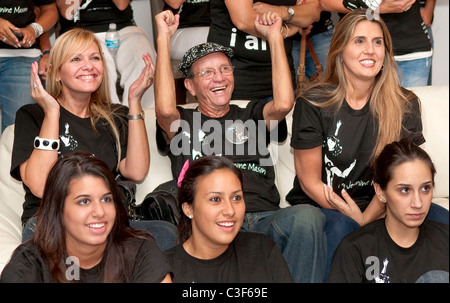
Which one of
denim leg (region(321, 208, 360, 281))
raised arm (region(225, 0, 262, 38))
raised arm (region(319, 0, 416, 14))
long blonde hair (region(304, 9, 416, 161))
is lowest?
denim leg (region(321, 208, 360, 281))

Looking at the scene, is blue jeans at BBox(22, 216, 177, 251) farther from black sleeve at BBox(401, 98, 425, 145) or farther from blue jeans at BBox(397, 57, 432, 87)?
blue jeans at BBox(397, 57, 432, 87)

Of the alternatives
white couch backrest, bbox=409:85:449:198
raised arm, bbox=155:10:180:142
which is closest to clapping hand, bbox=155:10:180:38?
raised arm, bbox=155:10:180:142

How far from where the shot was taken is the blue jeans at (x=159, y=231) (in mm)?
2443

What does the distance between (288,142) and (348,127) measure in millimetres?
347

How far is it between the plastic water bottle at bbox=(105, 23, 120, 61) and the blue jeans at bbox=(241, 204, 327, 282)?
1.24 m

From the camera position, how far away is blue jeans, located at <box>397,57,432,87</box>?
313 centimetres

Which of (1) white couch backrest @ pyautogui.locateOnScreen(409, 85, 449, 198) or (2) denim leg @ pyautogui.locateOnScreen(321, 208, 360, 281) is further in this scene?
(1) white couch backrest @ pyautogui.locateOnScreen(409, 85, 449, 198)

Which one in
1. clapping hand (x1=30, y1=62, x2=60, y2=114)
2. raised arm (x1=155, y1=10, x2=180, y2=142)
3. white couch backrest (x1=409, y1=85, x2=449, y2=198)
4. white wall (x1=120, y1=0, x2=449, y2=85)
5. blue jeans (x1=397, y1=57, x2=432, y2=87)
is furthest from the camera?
white wall (x1=120, y1=0, x2=449, y2=85)

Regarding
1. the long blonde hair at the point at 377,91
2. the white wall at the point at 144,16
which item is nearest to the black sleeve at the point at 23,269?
the long blonde hair at the point at 377,91

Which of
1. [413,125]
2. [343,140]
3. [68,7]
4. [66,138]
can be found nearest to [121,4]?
[68,7]

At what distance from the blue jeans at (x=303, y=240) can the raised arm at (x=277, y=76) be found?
0.38 metres

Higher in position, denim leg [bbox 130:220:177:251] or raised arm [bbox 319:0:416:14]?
raised arm [bbox 319:0:416:14]

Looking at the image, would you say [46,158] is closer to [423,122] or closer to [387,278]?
[387,278]

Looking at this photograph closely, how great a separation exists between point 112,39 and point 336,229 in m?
1.41
